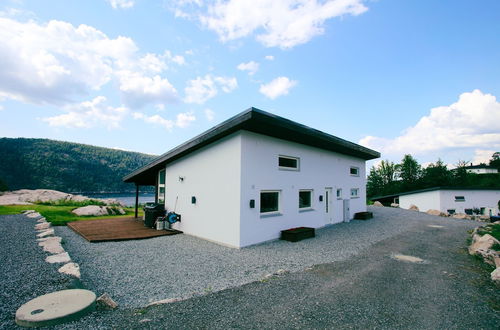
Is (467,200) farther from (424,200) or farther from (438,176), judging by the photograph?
(438,176)

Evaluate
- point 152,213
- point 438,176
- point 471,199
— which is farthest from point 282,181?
point 438,176

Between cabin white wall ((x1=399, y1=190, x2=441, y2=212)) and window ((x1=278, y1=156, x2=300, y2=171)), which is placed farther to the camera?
cabin white wall ((x1=399, y1=190, x2=441, y2=212))

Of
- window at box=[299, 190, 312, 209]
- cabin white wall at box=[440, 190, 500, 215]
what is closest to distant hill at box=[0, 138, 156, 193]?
window at box=[299, 190, 312, 209]

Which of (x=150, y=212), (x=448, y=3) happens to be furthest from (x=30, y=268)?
(x=448, y=3)

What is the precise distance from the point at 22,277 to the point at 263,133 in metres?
6.99

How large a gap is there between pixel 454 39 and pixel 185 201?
14259 millimetres

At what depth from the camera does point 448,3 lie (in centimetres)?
883

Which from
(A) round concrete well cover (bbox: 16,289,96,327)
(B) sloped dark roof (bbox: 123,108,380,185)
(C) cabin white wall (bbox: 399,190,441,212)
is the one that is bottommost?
(C) cabin white wall (bbox: 399,190,441,212)

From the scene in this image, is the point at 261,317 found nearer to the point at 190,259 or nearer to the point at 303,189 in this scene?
the point at 190,259

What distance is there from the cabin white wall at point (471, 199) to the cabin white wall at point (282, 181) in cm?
1933

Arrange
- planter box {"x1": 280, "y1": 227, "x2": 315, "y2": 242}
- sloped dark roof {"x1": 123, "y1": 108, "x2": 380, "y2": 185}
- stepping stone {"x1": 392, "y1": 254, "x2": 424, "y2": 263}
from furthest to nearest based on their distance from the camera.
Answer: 1. planter box {"x1": 280, "y1": 227, "x2": 315, "y2": 242}
2. sloped dark roof {"x1": 123, "y1": 108, "x2": 380, "y2": 185}
3. stepping stone {"x1": 392, "y1": 254, "x2": 424, "y2": 263}

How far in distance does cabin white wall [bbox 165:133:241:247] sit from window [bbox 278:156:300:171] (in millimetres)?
2181

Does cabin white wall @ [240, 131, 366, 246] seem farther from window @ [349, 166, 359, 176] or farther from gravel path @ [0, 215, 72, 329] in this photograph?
gravel path @ [0, 215, 72, 329]

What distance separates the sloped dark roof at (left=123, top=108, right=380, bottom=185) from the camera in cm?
703
